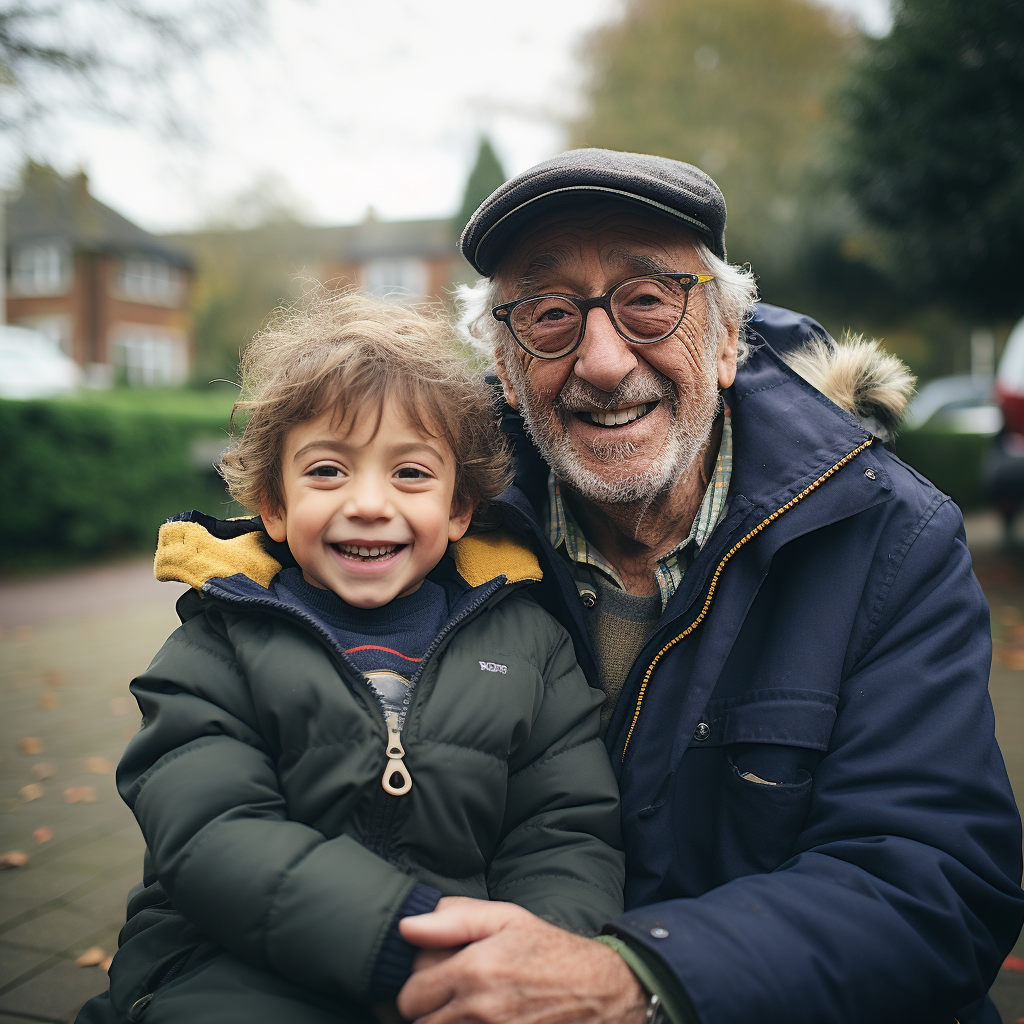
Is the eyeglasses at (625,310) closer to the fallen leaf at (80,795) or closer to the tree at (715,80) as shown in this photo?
the fallen leaf at (80,795)

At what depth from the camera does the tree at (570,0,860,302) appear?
76.8 feet

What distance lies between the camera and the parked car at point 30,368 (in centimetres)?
1438

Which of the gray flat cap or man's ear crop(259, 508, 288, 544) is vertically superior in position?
the gray flat cap

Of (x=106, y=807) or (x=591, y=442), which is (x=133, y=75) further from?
(x=591, y=442)

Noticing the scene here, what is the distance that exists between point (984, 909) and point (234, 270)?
37585 mm

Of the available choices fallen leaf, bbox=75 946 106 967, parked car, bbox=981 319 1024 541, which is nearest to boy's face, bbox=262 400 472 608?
fallen leaf, bbox=75 946 106 967

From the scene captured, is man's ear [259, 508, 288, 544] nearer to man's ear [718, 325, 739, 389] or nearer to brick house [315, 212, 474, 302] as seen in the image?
man's ear [718, 325, 739, 389]

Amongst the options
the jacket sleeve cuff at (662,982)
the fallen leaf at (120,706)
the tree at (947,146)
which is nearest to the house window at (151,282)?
the tree at (947,146)

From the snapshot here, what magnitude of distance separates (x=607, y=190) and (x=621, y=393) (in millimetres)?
475

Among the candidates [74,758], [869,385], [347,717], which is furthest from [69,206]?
[347,717]

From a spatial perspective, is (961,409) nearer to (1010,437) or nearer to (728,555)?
(1010,437)

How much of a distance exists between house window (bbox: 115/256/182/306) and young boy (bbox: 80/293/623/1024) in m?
39.0

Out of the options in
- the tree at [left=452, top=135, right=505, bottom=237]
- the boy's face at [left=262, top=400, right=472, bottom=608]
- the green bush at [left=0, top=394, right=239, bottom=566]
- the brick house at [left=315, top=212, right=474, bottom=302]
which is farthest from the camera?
the brick house at [left=315, top=212, right=474, bottom=302]

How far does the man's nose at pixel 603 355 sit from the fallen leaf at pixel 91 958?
7.48 ft
